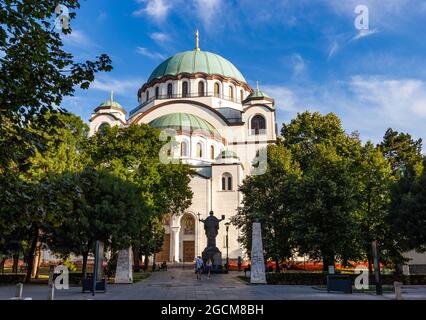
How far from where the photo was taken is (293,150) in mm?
34812

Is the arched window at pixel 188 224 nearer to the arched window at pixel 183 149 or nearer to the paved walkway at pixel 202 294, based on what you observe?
the arched window at pixel 183 149

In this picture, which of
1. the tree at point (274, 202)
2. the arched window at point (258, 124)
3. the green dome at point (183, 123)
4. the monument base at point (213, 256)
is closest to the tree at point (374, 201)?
the tree at point (274, 202)

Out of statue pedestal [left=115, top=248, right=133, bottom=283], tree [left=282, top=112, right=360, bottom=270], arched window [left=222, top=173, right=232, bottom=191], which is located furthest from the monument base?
arched window [left=222, top=173, right=232, bottom=191]

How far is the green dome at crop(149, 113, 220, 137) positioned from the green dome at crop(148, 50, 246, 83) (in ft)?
32.8

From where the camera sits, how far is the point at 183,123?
169 ft

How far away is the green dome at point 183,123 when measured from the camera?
50969 millimetres

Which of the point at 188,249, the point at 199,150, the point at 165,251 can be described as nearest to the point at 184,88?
the point at 199,150

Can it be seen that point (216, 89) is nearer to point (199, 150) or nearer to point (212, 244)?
point (199, 150)

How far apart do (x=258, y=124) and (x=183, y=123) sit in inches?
442

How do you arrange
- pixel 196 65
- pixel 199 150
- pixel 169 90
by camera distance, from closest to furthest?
pixel 199 150 < pixel 169 90 < pixel 196 65

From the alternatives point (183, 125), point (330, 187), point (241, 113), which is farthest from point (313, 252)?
point (241, 113)

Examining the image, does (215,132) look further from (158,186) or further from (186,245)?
(158,186)

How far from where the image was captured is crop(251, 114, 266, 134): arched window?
56375mm

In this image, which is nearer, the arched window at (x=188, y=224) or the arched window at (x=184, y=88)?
the arched window at (x=188, y=224)
